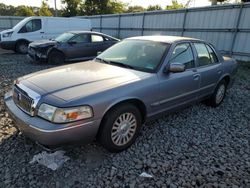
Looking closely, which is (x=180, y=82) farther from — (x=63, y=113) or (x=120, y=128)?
(x=63, y=113)

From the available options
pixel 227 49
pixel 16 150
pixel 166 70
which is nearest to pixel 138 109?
pixel 166 70

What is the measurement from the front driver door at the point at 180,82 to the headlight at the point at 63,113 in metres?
1.32

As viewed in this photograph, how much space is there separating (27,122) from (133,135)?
4.78 feet

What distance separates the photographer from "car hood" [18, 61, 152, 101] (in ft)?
9.08

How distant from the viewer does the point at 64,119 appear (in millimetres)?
2551

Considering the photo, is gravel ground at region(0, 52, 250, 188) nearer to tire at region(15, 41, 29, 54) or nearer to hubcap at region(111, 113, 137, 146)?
hubcap at region(111, 113, 137, 146)

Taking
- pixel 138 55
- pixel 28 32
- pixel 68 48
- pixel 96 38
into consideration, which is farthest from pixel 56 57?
pixel 138 55

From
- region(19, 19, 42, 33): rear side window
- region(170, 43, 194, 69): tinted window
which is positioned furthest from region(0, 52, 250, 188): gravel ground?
region(19, 19, 42, 33): rear side window

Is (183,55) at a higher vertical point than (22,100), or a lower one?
higher

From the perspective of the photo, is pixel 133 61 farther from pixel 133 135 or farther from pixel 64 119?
pixel 64 119

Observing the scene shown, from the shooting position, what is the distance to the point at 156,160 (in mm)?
3090

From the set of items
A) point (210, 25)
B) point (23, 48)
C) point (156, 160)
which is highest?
point (210, 25)

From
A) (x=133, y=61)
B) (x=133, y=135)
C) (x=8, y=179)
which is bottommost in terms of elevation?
(x=8, y=179)

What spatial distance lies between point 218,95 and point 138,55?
2.33 m
